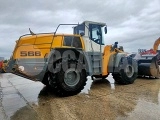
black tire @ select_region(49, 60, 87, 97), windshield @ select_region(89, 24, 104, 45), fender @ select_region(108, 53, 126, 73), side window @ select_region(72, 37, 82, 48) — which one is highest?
windshield @ select_region(89, 24, 104, 45)

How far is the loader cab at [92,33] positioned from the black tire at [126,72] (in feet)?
4.12

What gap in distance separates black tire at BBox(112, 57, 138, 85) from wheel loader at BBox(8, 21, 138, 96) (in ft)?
3.30

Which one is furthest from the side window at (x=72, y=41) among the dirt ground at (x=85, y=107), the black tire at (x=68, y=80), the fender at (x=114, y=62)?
the fender at (x=114, y=62)

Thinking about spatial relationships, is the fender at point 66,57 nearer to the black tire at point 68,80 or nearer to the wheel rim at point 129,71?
the black tire at point 68,80

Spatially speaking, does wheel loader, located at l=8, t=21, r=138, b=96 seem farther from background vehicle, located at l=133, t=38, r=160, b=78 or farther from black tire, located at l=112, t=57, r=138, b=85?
background vehicle, located at l=133, t=38, r=160, b=78

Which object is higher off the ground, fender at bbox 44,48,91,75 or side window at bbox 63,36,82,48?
side window at bbox 63,36,82,48

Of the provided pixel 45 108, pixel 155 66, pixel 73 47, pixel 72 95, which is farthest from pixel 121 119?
pixel 155 66

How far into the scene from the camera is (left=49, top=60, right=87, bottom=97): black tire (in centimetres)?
595

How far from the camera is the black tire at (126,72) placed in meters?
8.09

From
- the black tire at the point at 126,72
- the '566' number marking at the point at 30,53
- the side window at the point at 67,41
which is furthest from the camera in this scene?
the black tire at the point at 126,72

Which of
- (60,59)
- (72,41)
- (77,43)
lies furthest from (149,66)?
(60,59)

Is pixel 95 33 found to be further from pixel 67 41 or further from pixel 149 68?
pixel 149 68

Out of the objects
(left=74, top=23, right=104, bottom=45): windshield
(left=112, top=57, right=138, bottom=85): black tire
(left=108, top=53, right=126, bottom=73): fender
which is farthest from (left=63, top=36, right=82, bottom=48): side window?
(left=112, top=57, right=138, bottom=85): black tire

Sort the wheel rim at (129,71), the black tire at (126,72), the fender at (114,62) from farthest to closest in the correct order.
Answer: the wheel rim at (129,71) → the black tire at (126,72) → the fender at (114,62)
